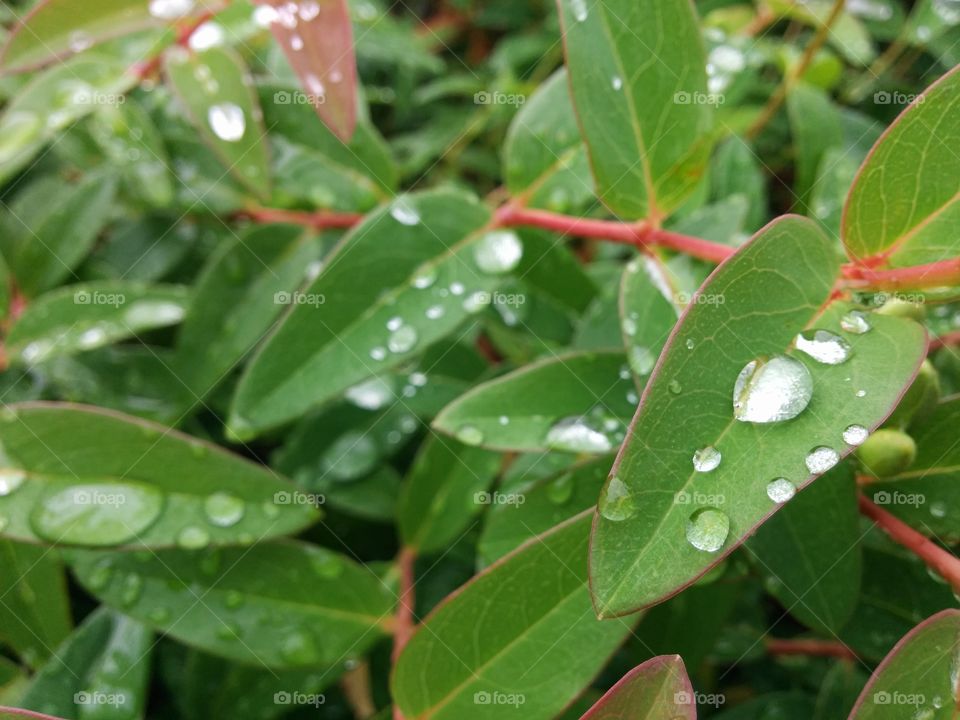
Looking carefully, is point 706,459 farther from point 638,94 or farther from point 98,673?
point 98,673

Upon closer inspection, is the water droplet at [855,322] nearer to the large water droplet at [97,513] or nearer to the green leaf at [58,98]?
the large water droplet at [97,513]

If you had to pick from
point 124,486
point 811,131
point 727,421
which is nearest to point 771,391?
point 727,421

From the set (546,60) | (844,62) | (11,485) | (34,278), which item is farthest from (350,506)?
(844,62)

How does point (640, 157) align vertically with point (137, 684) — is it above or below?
above

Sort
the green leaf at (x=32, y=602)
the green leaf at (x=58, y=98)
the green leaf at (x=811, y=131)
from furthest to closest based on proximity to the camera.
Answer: the green leaf at (x=811, y=131), the green leaf at (x=58, y=98), the green leaf at (x=32, y=602)

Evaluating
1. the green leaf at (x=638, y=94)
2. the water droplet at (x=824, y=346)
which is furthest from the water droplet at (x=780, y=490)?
the green leaf at (x=638, y=94)

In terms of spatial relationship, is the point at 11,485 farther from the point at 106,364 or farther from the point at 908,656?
the point at 908,656

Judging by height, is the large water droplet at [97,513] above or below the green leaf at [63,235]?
below
